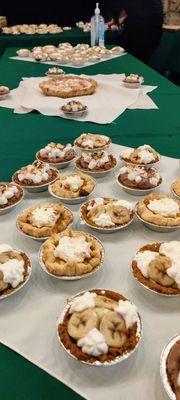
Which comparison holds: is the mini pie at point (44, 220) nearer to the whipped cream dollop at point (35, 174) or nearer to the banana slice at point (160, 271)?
the whipped cream dollop at point (35, 174)

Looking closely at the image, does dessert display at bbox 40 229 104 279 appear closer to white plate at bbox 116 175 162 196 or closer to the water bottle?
white plate at bbox 116 175 162 196

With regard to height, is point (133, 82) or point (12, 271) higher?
point (133, 82)

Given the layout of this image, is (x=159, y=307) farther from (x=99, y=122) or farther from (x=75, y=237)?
(x=99, y=122)

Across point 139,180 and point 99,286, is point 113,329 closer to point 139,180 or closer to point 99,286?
point 99,286

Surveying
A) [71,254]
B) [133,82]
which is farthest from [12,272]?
[133,82]

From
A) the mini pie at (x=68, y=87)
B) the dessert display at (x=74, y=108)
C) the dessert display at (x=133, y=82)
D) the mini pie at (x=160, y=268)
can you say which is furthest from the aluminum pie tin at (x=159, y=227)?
the dessert display at (x=133, y=82)

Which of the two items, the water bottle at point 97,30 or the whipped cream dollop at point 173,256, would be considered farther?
the water bottle at point 97,30

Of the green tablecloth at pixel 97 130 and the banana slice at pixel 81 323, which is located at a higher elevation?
the green tablecloth at pixel 97 130
